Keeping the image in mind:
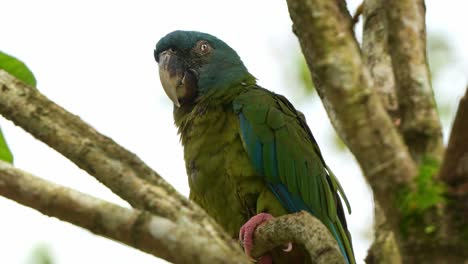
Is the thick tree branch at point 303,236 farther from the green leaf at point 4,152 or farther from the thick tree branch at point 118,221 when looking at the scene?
the green leaf at point 4,152

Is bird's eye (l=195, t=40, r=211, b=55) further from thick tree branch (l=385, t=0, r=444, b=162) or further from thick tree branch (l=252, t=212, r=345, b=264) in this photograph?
thick tree branch (l=385, t=0, r=444, b=162)

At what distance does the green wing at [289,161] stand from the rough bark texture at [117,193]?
148 centimetres

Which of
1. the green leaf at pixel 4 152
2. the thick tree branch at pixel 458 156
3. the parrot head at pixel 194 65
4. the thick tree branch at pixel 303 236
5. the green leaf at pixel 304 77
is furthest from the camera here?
the green leaf at pixel 304 77

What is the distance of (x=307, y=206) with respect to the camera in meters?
3.74

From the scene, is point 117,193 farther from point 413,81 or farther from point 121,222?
point 413,81

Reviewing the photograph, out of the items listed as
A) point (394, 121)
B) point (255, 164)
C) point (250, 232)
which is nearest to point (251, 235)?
point (250, 232)

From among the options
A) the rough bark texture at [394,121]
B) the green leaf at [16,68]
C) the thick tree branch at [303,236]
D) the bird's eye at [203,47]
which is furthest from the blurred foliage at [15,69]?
the bird's eye at [203,47]

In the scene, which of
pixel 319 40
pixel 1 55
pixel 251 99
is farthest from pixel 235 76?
pixel 319 40

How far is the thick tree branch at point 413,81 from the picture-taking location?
159 cm

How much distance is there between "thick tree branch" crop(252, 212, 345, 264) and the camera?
2.08 meters

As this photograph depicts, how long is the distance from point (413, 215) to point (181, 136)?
9.06ft

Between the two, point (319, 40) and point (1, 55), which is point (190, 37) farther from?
point (319, 40)

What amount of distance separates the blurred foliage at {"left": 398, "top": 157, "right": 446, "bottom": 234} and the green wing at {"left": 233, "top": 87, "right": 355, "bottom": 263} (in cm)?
216

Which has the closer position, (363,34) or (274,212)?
(363,34)
